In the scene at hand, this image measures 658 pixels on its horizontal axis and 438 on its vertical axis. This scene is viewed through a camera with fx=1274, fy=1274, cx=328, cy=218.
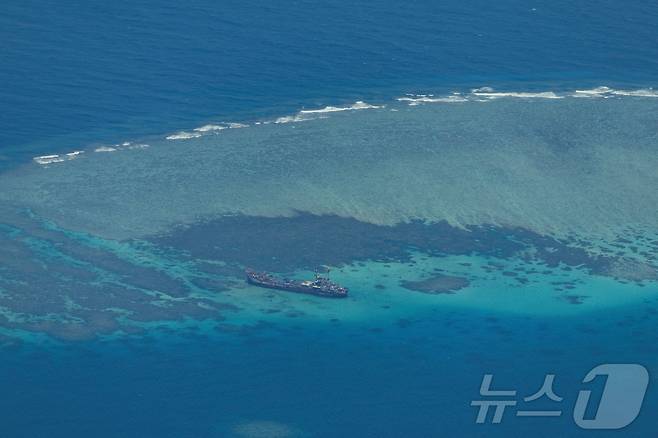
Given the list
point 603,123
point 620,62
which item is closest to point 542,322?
point 603,123

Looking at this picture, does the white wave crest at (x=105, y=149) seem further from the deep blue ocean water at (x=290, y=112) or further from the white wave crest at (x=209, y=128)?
the white wave crest at (x=209, y=128)

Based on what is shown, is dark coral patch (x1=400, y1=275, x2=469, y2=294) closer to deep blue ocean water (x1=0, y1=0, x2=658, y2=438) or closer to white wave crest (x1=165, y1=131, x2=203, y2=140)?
deep blue ocean water (x1=0, y1=0, x2=658, y2=438)

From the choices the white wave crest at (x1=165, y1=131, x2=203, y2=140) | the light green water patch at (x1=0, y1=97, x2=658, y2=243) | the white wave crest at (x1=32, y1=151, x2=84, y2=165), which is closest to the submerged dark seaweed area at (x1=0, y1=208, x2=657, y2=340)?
the light green water patch at (x1=0, y1=97, x2=658, y2=243)

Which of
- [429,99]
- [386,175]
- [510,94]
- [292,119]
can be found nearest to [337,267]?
[386,175]

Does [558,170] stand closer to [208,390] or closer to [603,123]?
[603,123]

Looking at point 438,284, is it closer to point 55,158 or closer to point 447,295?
point 447,295

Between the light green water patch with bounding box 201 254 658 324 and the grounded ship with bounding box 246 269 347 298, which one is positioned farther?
the grounded ship with bounding box 246 269 347 298

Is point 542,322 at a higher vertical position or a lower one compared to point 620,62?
lower
